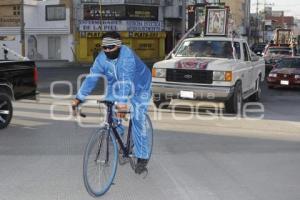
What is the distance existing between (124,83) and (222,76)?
7.09 m

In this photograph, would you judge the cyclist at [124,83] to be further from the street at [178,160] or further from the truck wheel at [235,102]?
the truck wheel at [235,102]

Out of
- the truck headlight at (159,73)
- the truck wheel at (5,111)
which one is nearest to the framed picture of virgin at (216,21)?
the truck headlight at (159,73)

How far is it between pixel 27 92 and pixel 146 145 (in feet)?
17.2

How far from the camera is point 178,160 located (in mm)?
8008

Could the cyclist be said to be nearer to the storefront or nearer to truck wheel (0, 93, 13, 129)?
truck wheel (0, 93, 13, 129)

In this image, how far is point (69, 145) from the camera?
9102 mm

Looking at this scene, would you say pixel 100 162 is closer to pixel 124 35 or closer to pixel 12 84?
pixel 12 84

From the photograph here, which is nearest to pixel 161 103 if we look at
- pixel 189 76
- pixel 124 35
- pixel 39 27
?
pixel 189 76

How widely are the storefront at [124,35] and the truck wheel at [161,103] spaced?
32885 millimetres

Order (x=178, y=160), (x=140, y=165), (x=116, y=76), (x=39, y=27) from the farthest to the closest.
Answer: (x=39, y=27) < (x=178, y=160) < (x=140, y=165) < (x=116, y=76)

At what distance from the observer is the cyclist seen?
6.11m

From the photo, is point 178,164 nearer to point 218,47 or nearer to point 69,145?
point 69,145

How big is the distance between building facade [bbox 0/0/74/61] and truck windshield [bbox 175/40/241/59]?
3496 cm

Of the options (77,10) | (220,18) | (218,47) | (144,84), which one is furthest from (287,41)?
(144,84)
